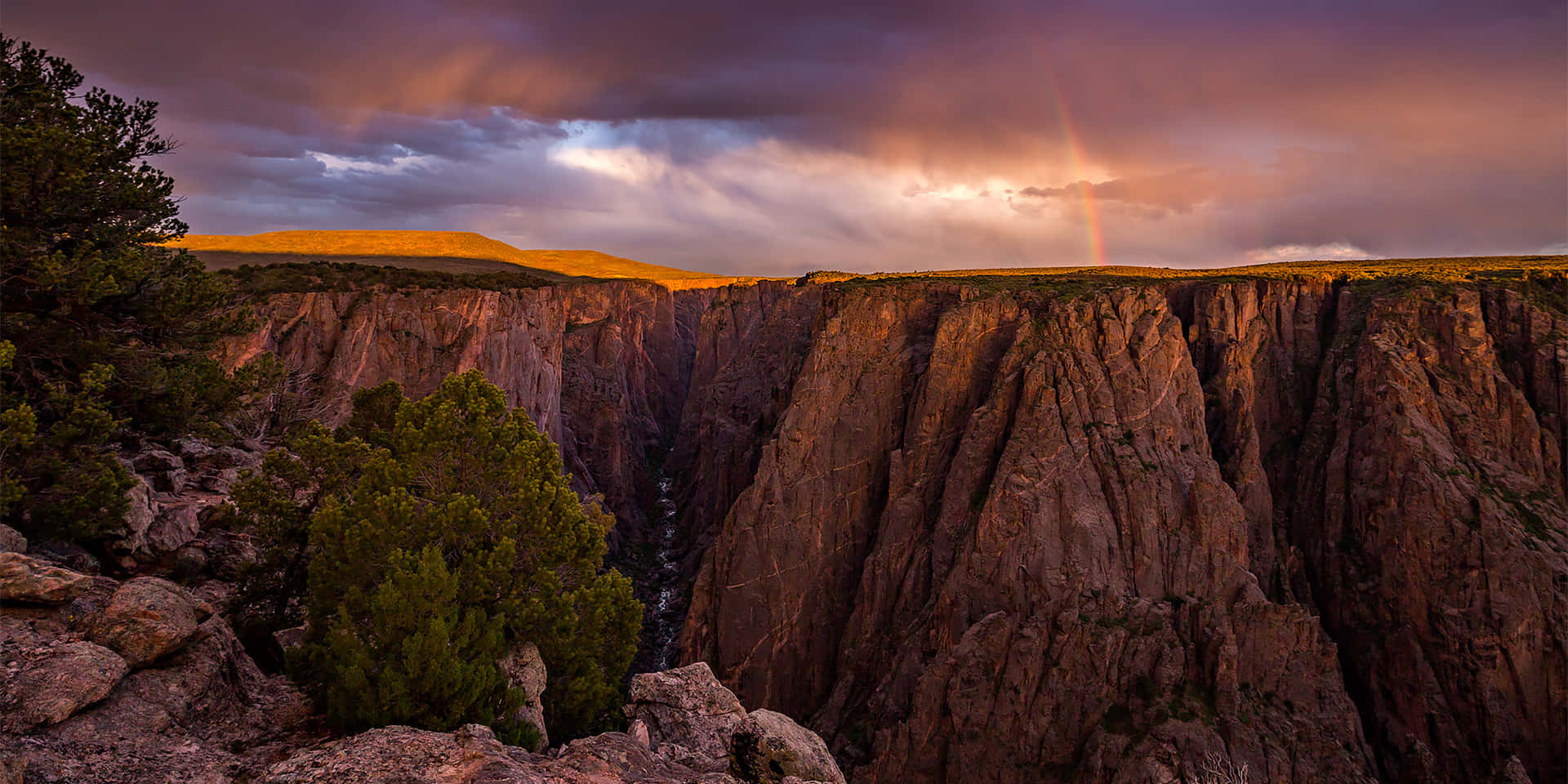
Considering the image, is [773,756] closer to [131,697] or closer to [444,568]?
[444,568]

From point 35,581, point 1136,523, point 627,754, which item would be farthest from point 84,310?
point 1136,523

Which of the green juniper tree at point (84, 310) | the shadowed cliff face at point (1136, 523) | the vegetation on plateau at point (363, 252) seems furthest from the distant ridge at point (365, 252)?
the green juniper tree at point (84, 310)

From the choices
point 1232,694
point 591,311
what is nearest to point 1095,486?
point 1232,694

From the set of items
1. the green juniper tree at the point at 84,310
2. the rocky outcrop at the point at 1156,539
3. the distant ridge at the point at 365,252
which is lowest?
the rocky outcrop at the point at 1156,539

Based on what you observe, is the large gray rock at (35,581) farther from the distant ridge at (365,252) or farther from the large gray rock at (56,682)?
the distant ridge at (365,252)

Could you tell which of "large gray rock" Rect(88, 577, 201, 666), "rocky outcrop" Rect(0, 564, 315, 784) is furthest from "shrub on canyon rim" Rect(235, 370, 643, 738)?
"large gray rock" Rect(88, 577, 201, 666)

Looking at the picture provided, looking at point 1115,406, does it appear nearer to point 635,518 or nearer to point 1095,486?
point 1095,486

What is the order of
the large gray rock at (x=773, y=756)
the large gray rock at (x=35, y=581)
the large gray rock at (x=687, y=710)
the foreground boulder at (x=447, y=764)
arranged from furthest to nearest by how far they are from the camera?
the large gray rock at (x=687, y=710), the large gray rock at (x=773, y=756), the large gray rock at (x=35, y=581), the foreground boulder at (x=447, y=764)
